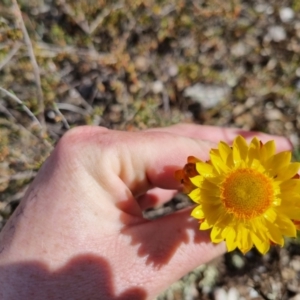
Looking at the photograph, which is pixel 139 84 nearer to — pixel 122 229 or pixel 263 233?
pixel 122 229

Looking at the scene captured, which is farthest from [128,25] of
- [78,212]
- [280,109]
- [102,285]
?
[102,285]

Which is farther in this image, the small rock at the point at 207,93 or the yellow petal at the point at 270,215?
the small rock at the point at 207,93

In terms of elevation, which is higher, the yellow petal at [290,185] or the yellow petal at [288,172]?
the yellow petal at [288,172]

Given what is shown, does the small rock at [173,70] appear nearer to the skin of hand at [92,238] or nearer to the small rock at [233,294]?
the skin of hand at [92,238]

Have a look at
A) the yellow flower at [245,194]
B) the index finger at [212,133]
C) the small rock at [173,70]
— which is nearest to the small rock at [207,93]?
the small rock at [173,70]

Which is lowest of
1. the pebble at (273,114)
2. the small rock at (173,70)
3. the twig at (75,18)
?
the pebble at (273,114)

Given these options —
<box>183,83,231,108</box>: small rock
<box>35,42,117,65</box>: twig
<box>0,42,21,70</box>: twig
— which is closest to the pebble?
<box>183,83,231,108</box>: small rock

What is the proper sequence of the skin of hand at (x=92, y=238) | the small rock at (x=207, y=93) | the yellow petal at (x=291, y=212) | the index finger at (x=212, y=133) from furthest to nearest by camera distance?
the small rock at (x=207, y=93), the index finger at (x=212, y=133), the skin of hand at (x=92, y=238), the yellow petal at (x=291, y=212)

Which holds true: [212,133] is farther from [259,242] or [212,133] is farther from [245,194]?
[259,242]

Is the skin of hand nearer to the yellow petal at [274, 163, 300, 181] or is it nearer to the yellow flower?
the yellow flower
